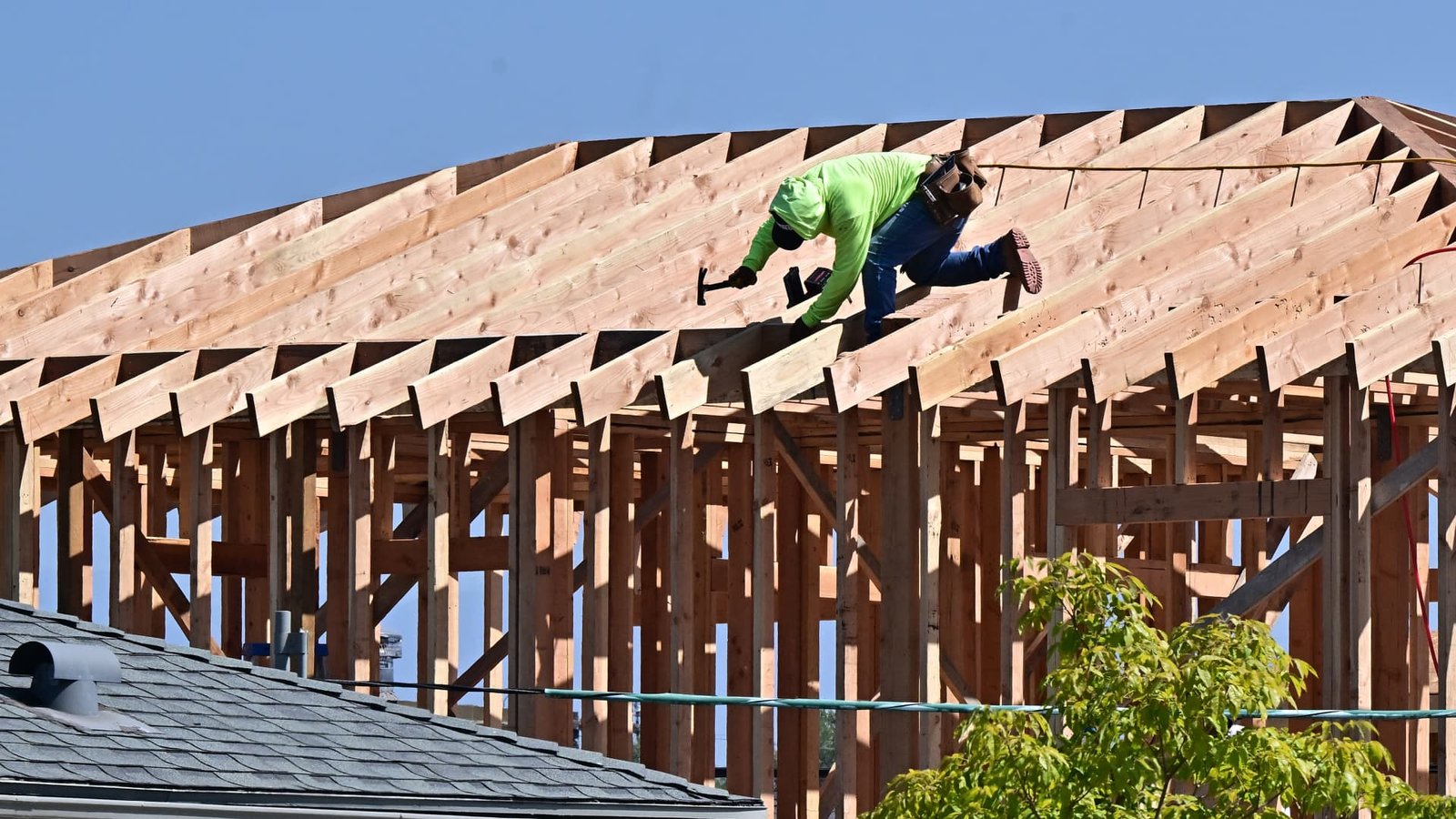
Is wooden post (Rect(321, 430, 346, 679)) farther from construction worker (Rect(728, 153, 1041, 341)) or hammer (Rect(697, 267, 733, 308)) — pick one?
construction worker (Rect(728, 153, 1041, 341))

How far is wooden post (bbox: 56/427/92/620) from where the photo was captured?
15.0m

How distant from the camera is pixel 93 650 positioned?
805cm

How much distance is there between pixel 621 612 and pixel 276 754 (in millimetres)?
7177

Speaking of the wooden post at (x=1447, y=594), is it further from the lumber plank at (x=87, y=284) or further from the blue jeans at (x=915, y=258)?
the lumber plank at (x=87, y=284)

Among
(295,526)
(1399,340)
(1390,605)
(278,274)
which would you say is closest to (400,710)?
(295,526)

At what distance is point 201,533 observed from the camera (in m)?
14.0

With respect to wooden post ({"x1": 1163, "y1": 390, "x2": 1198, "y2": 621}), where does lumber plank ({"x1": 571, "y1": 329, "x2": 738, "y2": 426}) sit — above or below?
above

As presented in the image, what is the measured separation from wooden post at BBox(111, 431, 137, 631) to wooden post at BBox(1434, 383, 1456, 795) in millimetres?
7178

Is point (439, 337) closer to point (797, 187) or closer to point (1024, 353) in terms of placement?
point (797, 187)

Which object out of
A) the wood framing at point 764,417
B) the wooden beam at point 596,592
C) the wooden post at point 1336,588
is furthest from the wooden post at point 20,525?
the wooden post at point 1336,588

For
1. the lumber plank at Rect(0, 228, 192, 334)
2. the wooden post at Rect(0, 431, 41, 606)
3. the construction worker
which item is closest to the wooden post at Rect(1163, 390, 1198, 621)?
the construction worker

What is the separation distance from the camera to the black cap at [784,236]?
13.2 m

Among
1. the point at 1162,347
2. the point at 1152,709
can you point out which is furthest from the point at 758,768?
the point at 1152,709

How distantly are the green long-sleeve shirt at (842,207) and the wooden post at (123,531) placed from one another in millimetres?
3850
